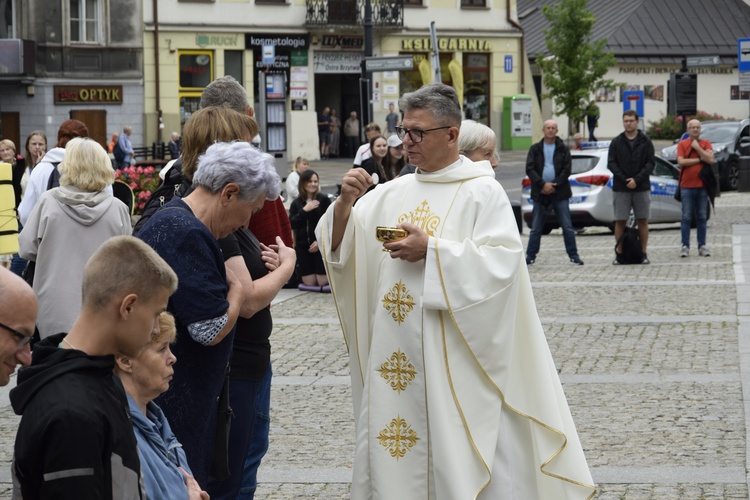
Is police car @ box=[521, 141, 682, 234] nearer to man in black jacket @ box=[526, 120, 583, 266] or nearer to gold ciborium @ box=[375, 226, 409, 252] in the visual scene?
man in black jacket @ box=[526, 120, 583, 266]

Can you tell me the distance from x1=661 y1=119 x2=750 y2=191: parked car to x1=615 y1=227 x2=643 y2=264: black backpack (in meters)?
14.5

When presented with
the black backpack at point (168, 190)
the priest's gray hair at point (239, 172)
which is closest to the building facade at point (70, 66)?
the black backpack at point (168, 190)

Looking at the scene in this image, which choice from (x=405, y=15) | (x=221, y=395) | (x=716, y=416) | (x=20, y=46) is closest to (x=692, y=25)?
(x=405, y=15)

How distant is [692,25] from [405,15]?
17.7 metres

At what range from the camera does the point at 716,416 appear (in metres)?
7.82

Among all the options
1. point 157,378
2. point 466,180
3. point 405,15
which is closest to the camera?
point 157,378

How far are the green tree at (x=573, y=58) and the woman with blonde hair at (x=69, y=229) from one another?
130 feet

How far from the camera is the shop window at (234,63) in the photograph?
42531mm

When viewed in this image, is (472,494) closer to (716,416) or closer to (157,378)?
A: (157,378)

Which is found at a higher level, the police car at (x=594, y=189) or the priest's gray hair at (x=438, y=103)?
the priest's gray hair at (x=438, y=103)

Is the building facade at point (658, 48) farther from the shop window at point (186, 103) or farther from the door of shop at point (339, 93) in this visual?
the shop window at point (186, 103)

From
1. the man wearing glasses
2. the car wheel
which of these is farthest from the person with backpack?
the car wheel

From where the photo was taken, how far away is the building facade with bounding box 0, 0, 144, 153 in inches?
1539

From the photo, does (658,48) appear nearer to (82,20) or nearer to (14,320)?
(82,20)
